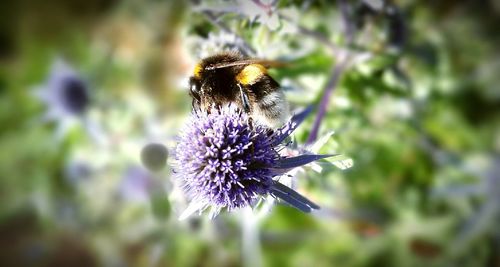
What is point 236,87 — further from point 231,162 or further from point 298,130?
point 298,130

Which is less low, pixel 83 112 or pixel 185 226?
pixel 83 112

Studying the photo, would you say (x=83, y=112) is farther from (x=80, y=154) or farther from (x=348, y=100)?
(x=348, y=100)

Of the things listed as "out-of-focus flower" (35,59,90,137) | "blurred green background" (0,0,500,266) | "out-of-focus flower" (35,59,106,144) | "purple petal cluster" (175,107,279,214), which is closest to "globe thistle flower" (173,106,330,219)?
"purple petal cluster" (175,107,279,214)

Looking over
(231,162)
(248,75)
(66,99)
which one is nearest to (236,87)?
(248,75)

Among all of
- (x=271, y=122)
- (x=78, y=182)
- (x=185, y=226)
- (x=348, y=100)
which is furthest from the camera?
(x=78, y=182)

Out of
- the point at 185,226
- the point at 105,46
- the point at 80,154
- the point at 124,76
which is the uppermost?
the point at 105,46

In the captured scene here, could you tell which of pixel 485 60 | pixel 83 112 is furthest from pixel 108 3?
pixel 485 60
